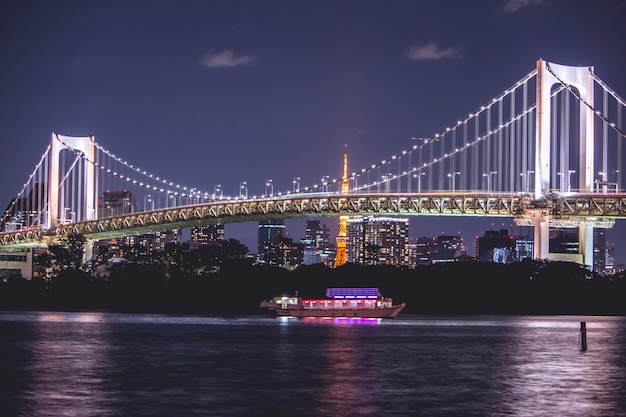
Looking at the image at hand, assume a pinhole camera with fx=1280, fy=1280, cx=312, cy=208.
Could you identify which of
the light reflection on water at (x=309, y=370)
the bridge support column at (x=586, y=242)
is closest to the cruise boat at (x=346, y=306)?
the light reflection on water at (x=309, y=370)

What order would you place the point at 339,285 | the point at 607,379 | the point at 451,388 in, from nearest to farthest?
the point at 451,388 < the point at 607,379 < the point at 339,285

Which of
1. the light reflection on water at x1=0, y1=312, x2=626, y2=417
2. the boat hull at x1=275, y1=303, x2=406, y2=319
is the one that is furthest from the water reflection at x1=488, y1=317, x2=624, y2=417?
the boat hull at x1=275, y1=303, x2=406, y2=319

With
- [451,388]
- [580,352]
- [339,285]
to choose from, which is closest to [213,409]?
[451,388]

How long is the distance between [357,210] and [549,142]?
50.5 ft

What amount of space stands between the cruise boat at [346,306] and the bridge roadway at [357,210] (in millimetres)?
6082

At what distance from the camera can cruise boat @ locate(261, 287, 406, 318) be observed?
79.8 metres

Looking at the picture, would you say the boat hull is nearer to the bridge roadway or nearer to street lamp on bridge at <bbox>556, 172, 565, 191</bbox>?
the bridge roadway

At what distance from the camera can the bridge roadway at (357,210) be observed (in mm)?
76000

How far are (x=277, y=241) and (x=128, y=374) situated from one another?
149127mm

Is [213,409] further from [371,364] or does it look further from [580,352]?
[580,352]

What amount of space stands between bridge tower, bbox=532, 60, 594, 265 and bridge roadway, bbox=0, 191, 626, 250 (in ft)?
2.51

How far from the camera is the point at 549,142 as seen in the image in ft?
251

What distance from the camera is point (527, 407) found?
34281 mm

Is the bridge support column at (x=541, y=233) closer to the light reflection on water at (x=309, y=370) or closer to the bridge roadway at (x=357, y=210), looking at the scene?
the bridge roadway at (x=357, y=210)
